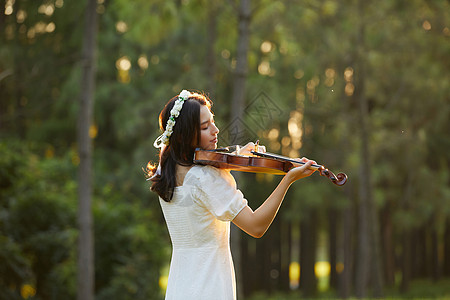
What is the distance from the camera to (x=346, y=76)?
574 inches

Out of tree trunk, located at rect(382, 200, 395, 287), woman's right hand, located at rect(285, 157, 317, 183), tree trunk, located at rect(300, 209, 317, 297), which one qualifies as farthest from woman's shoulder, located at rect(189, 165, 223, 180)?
tree trunk, located at rect(300, 209, 317, 297)

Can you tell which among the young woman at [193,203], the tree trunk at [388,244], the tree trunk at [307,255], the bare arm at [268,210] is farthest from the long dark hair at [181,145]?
the tree trunk at [307,255]

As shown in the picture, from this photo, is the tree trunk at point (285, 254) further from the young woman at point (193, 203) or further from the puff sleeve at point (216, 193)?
the puff sleeve at point (216, 193)

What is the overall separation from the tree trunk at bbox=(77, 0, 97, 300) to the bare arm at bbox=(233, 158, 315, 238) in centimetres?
535

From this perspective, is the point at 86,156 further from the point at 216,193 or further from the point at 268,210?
the point at 268,210

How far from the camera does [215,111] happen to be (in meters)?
15.2

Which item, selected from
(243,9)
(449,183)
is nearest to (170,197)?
(243,9)

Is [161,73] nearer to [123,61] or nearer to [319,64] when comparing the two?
[123,61]

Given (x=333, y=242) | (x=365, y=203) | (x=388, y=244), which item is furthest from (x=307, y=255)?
(x=365, y=203)

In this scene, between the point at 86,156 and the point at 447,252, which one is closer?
the point at 86,156

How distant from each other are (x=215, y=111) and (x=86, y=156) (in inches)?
307

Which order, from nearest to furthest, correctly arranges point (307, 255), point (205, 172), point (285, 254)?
point (205, 172), point (307, 255), point (285, 254)

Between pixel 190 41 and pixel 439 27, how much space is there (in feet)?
21.9

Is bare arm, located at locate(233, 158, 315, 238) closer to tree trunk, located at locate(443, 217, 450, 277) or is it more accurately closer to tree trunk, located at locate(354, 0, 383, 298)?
tree trunk, located at locate(354, 0, 383, 298)
